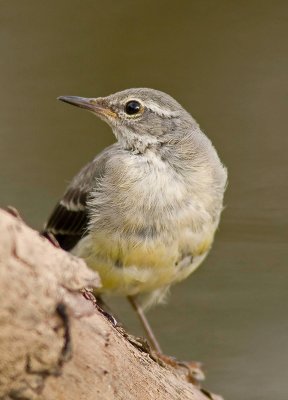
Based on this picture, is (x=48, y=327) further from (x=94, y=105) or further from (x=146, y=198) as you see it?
(x=94, y=105)

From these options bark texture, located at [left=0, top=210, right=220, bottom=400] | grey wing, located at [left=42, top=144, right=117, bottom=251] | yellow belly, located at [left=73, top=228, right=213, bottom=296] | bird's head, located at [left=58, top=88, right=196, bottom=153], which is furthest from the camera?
grey wing, located at [left=42, top=144, right=117, bottom=251]

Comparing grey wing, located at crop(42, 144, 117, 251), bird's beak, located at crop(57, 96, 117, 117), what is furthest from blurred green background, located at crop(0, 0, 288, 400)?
bird's beak, located at crop(57, 96, 117, 117)

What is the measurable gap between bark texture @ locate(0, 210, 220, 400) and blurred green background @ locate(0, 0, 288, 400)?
15.7 ft

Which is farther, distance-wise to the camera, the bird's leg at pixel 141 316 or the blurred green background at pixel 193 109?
the blurred green background at pixel 193 109

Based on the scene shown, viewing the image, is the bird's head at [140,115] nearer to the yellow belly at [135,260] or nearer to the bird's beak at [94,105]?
the bird's beak at [94,105]

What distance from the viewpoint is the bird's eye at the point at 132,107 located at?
558cm

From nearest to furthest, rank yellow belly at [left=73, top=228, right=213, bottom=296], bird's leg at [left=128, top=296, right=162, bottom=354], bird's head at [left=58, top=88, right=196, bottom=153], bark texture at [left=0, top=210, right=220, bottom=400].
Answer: bark texture at [left=0, top=210, right=220, bottom=400] → yellow belly at [left=73, top=228, right=213, bottom=296] → bird's head at [left=58, top=88, right=196, bottom=153] → bird's leg at [left=128, top=296, right=162, bottom=354]

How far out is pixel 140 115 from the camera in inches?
219

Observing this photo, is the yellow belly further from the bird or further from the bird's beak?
the bird's beak

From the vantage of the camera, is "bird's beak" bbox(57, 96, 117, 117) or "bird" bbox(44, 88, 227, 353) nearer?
"bird" bbox(44, 88, 227, 353)

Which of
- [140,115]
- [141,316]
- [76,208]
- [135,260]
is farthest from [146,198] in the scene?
[141,316]

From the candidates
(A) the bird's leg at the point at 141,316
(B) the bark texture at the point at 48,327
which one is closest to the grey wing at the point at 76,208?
(A) the bird's leg at the point at 141,316

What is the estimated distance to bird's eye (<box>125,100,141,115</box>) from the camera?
5580mm

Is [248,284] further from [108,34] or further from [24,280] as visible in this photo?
[24,280]
